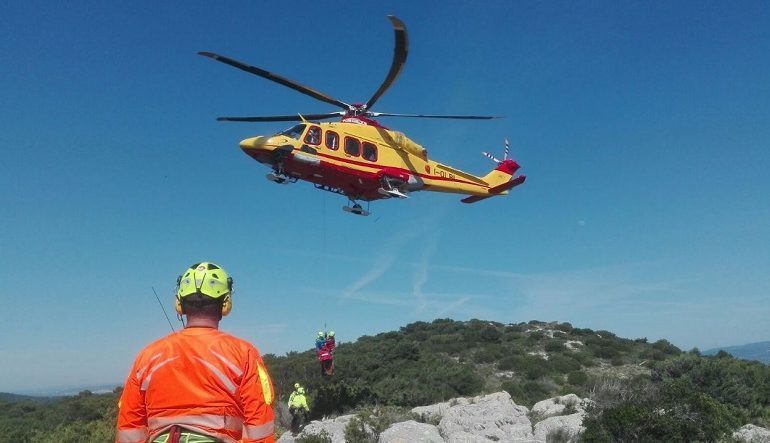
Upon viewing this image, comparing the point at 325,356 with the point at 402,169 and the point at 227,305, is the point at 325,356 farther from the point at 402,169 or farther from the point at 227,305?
the point at 227,305

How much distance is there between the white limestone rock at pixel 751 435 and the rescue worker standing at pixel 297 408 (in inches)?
445

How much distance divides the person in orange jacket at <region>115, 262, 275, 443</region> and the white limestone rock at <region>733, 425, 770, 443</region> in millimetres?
12063

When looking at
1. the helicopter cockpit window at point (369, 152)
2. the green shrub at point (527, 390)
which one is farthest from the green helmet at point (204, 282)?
the green shrub at point (527, 390)

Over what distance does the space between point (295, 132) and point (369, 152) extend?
2068 mm

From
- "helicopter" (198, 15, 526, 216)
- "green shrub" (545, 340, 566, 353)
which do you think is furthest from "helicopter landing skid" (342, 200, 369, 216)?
"green shrub" (545, 340, 566, 353)

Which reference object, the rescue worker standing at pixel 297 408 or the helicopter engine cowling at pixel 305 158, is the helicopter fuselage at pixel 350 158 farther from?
the rescue worker standing at pixel 297 408

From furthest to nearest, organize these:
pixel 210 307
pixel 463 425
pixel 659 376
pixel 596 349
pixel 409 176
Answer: pixel 596 349, pixel 659 376, pixel 409 176, pixel 463 425, pixel 210 307

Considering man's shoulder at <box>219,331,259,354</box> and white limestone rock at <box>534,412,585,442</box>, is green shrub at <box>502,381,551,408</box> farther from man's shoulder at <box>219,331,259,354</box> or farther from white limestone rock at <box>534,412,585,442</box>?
man's shoulder at <box>219,331,259,354</box>

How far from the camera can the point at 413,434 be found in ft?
Answer: 42.4

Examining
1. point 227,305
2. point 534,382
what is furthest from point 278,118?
point 534,382

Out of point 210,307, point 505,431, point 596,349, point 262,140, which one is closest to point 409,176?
point 262,140

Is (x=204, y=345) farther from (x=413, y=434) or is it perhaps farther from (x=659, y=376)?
(x=659, y=376)

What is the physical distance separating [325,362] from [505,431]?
5.45 meters

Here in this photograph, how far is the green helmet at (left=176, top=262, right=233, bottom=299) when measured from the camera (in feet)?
9.33
